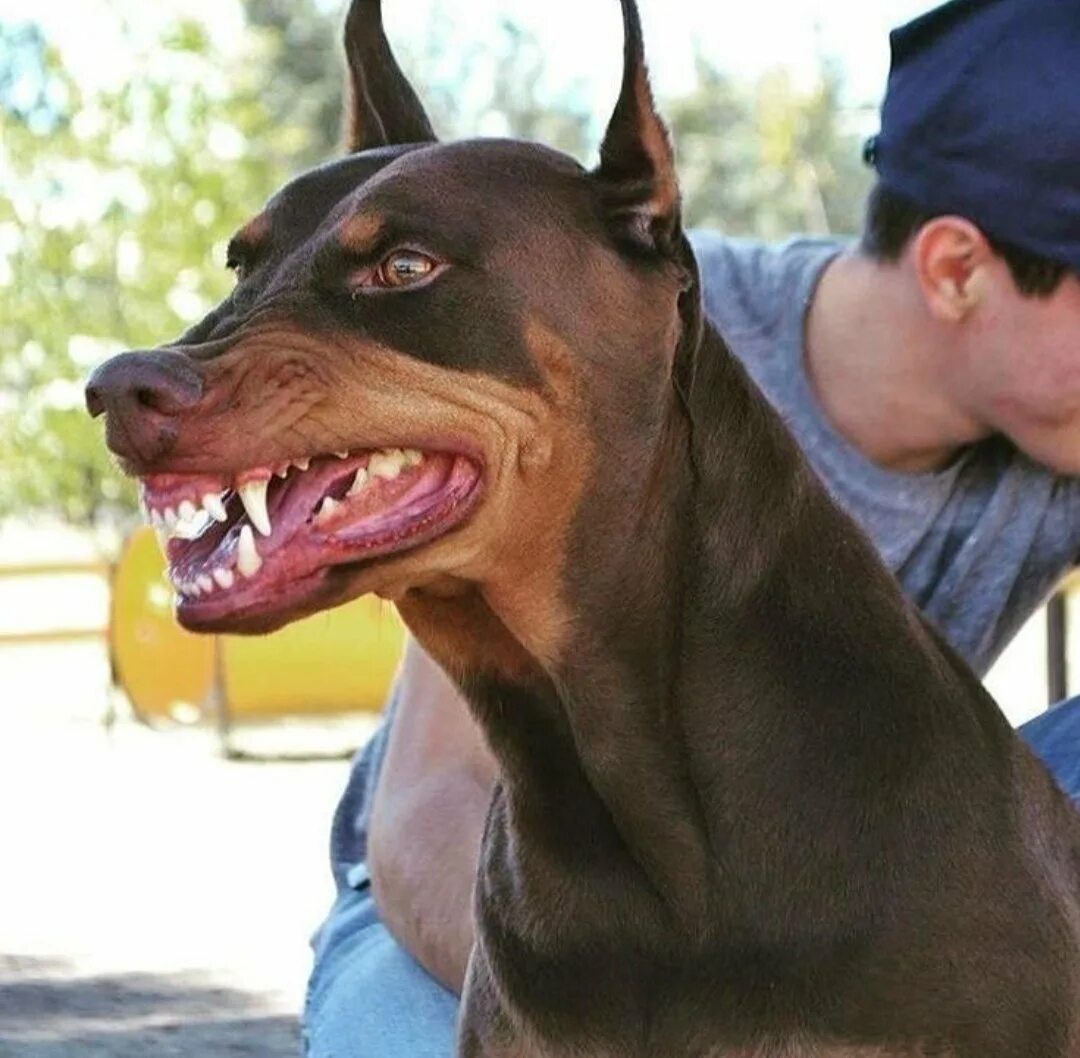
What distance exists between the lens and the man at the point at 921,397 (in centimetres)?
418

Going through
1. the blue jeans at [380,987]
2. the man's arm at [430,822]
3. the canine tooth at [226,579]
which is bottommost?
the blue jeans at [380,987]

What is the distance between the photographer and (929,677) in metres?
3.26

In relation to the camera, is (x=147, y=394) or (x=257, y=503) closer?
(x=147, y=394)

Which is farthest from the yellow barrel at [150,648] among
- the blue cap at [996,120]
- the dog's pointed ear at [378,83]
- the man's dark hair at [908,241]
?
the dog's pointed ear at [378,83]

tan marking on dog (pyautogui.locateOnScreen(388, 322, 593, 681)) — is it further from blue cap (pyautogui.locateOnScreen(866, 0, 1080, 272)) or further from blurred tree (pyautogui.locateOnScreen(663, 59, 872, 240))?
blurred tree (pyautogui.locateOnScreen(663, 59, 872, 240))

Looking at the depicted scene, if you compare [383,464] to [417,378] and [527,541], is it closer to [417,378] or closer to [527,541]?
[417,378]

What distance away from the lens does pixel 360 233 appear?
309cm

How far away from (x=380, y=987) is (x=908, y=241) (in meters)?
1.70

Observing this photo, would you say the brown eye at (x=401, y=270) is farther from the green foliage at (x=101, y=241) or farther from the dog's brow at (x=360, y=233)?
the green foliage at (x=101, y=241)

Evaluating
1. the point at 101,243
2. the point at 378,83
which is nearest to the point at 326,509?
the point at 378,83

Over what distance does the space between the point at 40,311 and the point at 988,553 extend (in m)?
18.2

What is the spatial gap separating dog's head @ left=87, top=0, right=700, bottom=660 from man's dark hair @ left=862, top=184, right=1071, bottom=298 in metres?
1.28

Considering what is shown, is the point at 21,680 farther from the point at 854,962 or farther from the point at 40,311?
the point at 854,962

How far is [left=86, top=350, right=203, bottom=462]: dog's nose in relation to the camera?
2.86 metres
